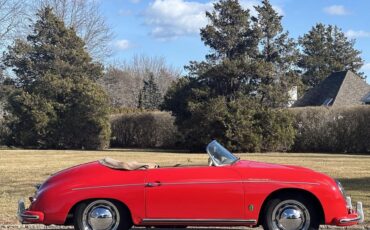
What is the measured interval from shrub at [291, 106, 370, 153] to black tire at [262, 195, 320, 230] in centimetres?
2916

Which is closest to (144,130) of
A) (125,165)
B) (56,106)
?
(56,106)

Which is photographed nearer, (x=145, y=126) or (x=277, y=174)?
(x=277, y=174)

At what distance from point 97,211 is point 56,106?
3303 cm

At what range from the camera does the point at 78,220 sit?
7.04 meters

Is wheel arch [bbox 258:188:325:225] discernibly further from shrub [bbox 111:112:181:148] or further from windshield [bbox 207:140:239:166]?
shrub [bbox 111:112:181:148]

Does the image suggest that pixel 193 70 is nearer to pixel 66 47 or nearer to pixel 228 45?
pixel 228 45

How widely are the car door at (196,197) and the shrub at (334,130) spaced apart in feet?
97.0

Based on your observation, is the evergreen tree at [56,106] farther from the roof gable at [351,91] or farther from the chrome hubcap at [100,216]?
the chrome hubcap at [100,216]

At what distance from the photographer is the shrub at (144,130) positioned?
42.3m

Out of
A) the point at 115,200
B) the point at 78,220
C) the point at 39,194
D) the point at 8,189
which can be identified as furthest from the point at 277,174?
the point at 8,189

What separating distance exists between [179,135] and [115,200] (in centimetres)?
2991

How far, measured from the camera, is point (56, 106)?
1538 inches

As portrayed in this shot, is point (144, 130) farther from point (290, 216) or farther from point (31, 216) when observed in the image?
point (290, 216)

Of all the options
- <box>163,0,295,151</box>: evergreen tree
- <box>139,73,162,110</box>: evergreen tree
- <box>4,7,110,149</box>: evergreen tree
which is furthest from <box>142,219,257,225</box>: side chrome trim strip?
<box>139,73,162,110</box>: evergreen tree
